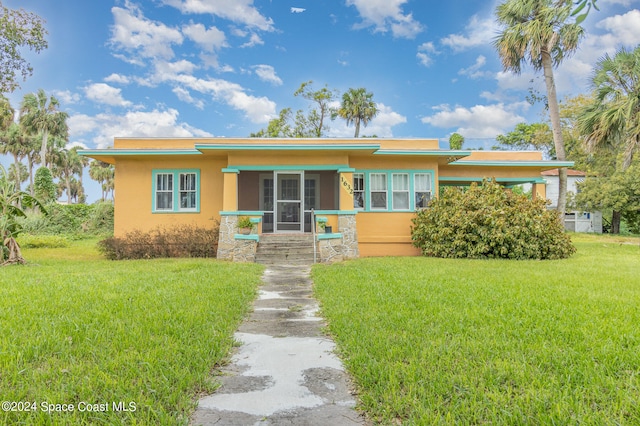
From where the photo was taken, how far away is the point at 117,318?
4625 mm

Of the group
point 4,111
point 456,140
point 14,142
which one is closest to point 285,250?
point 4,111

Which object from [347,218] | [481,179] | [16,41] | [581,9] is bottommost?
[347,218]

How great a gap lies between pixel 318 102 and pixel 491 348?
28.2 meters

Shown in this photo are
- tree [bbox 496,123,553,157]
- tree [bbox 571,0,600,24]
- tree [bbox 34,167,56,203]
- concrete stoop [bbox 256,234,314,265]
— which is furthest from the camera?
tree [bbox 496,123,553,157]

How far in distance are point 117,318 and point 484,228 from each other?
10401mm

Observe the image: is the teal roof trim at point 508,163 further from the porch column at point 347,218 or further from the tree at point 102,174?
the tree at point 102,174

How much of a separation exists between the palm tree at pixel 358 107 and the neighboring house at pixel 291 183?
54.3 ft

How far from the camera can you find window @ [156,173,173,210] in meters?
13.7

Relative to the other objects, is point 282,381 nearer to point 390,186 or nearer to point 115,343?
point 115,343

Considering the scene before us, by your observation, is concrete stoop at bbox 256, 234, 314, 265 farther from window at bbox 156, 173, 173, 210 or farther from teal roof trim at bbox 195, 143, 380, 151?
window at bbox 156, 173, 173, 210

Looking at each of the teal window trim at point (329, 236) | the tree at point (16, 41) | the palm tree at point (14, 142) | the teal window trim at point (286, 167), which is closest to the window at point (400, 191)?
the teal window trim at point (286, 167)

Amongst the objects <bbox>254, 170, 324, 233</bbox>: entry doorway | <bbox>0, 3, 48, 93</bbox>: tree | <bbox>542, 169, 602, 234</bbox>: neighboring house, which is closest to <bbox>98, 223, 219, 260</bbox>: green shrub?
<bbox>254, 170, 324, 233</bbox>: entry doorway

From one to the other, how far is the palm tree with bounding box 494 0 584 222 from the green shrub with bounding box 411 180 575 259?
6064mm

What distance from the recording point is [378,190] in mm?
13812
